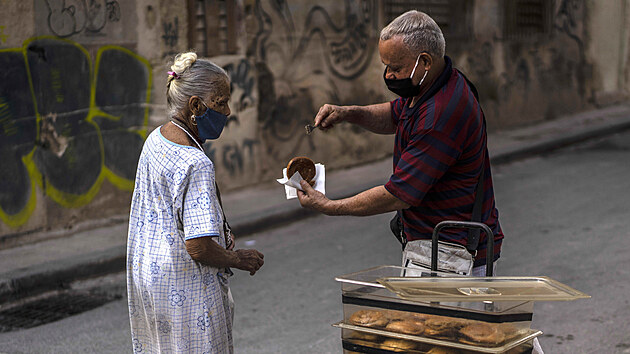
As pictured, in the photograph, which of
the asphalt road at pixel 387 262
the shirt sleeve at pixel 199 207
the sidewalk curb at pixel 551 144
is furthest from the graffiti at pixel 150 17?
the shirt sleeve at pixel 199 207

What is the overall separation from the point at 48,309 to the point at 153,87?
10.9 ft

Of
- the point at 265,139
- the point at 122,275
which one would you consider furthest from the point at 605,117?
the point at 122,275

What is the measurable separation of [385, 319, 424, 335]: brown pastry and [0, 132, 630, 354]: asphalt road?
2.39 metres

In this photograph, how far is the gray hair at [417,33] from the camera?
2.95m

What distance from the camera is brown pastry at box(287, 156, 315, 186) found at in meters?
3.15

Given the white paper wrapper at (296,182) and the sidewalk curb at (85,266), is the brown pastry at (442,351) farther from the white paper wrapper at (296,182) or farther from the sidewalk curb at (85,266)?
the sidewalk curb at (85,266)

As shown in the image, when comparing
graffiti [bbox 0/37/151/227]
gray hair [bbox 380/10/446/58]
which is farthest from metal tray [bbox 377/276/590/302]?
graffiti [bbox 0/37/151/227]

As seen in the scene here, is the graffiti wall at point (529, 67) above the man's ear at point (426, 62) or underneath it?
underneath

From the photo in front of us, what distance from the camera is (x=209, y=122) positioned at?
2945 mm

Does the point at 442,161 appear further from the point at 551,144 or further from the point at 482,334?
the point at 551,144

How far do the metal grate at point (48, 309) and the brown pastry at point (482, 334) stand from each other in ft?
13.2

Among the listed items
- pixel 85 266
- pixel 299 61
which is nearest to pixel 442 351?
pixel 85 266

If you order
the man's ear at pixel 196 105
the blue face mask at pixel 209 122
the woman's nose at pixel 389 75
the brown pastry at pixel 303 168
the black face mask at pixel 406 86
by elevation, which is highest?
the woman's nose at pixel 389 75

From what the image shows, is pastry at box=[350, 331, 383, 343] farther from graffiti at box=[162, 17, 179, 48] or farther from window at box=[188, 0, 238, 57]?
window at box=[188, 0, 238, 57]
